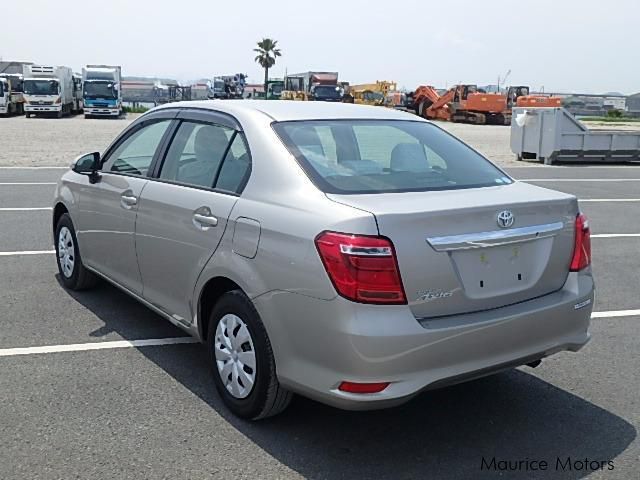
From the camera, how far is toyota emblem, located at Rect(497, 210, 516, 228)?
3.46 m

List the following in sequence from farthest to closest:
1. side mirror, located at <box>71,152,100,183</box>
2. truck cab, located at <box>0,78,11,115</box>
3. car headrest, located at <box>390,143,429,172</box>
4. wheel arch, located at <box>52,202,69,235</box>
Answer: truck cab, located at <box>0,78,11,115</box> < wheel arch, located at <box>52,202,69,235</box> < side mirror, located at <box>71,152,100,183</box> < car headrest, located at <box>390,143,429,172</box>

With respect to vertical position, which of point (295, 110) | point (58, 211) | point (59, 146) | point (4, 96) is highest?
point (4, 96)

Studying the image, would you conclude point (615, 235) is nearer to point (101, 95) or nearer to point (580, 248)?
point (580, 248)

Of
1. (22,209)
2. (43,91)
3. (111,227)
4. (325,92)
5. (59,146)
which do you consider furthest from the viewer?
(325,92)

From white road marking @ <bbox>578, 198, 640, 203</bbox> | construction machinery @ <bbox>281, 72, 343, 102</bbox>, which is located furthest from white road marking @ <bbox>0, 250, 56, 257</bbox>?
construction machinery @ <bbox>281, 72, 343, 102</bbox>

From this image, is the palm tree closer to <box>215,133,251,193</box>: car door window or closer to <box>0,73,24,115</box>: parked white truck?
<box>0,73,24,115</box>: parked white truck

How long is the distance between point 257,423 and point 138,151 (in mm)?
2288

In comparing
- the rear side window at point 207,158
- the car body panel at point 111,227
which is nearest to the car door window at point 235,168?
the rear side window at point 207,158

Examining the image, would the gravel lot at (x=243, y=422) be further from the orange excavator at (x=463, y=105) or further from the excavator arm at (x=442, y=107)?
the excavator arm at (x=442, y=107)

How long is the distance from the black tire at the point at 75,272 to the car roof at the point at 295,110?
1728mm

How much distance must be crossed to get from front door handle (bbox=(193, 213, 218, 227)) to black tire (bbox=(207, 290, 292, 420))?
1.32ft

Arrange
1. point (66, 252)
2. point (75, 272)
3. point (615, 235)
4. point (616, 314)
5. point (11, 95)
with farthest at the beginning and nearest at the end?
1. point (11, 95)
2. point (615, 235)
3. point (66, 252)
4. point (75, 272)
5. point (616, 314)

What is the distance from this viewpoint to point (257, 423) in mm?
3799

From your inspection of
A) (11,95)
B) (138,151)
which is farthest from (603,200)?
(11,95)
